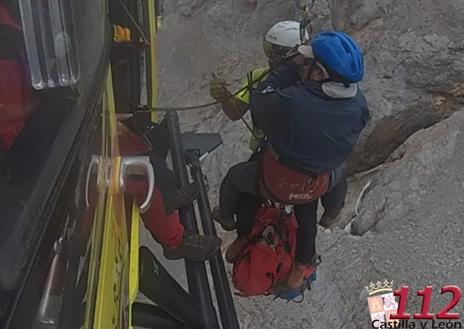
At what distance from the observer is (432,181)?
572 cm

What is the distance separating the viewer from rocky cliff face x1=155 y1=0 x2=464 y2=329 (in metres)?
5.12

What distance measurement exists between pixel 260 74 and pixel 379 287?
194cm

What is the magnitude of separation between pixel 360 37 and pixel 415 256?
3.34 metres

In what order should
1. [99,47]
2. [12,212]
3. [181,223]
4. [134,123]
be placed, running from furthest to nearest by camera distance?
[134,123], [181,223], [99,47], [12,212]

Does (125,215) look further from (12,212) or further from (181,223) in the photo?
(12,212)

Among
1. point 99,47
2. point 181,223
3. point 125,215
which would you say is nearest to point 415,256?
point 181,223

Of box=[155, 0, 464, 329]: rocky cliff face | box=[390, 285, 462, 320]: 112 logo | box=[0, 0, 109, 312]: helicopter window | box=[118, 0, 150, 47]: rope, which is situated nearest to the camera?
box=[0, 0, 109, 312]: helicopter window

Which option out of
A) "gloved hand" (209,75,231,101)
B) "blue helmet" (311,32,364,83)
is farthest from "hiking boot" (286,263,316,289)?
"blue helmet" (311,32,364,83)

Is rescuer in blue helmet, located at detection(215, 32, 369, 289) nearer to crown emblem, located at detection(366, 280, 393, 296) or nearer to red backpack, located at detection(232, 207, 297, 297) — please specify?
red backpack, located at detection(232, 207, 297, 297)

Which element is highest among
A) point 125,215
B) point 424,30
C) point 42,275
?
point 424,30

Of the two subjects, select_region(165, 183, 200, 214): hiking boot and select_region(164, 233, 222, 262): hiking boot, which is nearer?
select_region(164, 233, 222, 262): hiking boot

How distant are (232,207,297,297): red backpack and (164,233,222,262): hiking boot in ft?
0.61

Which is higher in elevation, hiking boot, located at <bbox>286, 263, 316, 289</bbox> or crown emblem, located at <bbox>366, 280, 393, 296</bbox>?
crown emblem, located at <bbox>366, 280, 393, 296</bbox>

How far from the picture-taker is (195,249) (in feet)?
12.1
